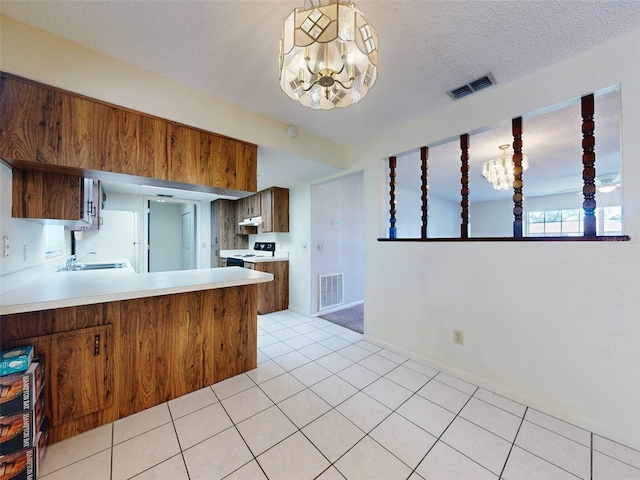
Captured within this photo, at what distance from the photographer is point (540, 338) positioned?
1.80 meters

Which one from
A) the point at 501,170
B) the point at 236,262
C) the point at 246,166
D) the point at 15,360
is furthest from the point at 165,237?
the point at 501,170

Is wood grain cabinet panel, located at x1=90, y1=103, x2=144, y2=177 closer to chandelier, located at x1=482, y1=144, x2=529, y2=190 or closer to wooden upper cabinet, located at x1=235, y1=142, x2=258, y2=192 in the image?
wooden upper cabinet, located at x1=235, y1=142, x2=258, y2=192

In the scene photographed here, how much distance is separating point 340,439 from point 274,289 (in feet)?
9.55

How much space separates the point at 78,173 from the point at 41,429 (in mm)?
1610

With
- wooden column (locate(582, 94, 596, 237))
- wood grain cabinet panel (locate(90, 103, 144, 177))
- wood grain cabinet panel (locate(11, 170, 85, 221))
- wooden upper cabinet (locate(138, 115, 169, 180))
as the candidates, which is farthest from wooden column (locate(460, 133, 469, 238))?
wood grain cabinet panel (locate(11, 170, 85, 221))

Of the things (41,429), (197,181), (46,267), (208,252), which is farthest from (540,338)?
(208,252)

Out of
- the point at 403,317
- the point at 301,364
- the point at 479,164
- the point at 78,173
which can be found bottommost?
the point at 301,364

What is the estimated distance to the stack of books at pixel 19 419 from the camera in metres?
1.14

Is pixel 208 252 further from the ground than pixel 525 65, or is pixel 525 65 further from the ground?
pixel 525 65

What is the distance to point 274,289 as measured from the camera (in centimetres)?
426

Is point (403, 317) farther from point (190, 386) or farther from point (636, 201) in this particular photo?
point (190, 386)

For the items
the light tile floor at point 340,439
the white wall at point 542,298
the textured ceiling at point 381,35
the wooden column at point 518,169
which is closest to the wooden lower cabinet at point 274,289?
the light tile floor at point 340,439

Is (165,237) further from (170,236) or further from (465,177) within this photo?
(465,177)

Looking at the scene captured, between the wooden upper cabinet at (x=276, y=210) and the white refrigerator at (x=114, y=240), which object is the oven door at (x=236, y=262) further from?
the white refrigerator at (x=114, y=240)
